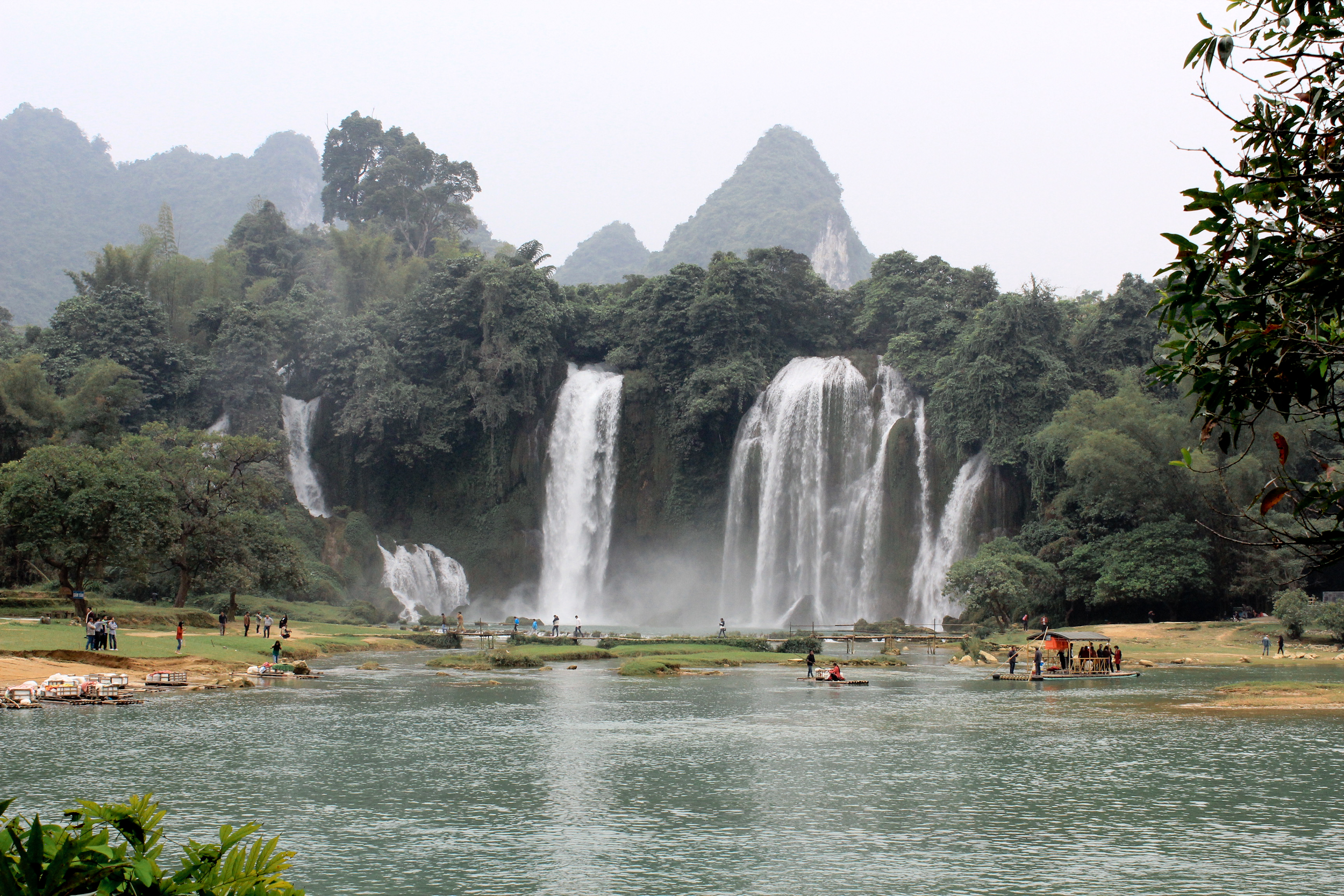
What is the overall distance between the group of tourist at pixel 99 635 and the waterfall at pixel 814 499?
115ft

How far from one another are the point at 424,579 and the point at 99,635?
32691 mm

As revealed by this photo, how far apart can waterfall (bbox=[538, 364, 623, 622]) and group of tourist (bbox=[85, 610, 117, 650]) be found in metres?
34.6

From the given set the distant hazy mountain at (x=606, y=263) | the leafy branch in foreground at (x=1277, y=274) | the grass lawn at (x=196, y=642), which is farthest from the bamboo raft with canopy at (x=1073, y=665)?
the distant hazy mountain at (x=606, y=263)

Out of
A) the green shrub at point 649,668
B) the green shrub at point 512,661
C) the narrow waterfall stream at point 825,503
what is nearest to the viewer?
the green shrub at point 649,668

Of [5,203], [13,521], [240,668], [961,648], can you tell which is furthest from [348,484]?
[5,203]

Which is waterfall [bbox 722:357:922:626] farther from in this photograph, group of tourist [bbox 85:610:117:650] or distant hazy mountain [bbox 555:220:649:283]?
distant hazy mountain [bbox 555:220:649:283]

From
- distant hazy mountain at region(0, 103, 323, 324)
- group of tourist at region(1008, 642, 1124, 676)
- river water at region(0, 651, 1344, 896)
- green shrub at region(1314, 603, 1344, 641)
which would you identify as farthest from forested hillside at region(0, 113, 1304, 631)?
distant hazy mountain at region(0, 103, 323, 324)

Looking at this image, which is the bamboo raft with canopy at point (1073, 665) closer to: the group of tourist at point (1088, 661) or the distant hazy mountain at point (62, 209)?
the group of tourist at point (1088, 661)

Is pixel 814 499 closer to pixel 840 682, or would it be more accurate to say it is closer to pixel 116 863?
pixel 840 682

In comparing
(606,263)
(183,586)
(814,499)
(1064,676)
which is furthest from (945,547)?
(606,263)

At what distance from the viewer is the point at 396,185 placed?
100 metres

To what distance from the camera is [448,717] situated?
25.6m

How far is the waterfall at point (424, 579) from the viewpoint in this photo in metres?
62.8

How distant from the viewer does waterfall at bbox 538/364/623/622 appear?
66438mm
